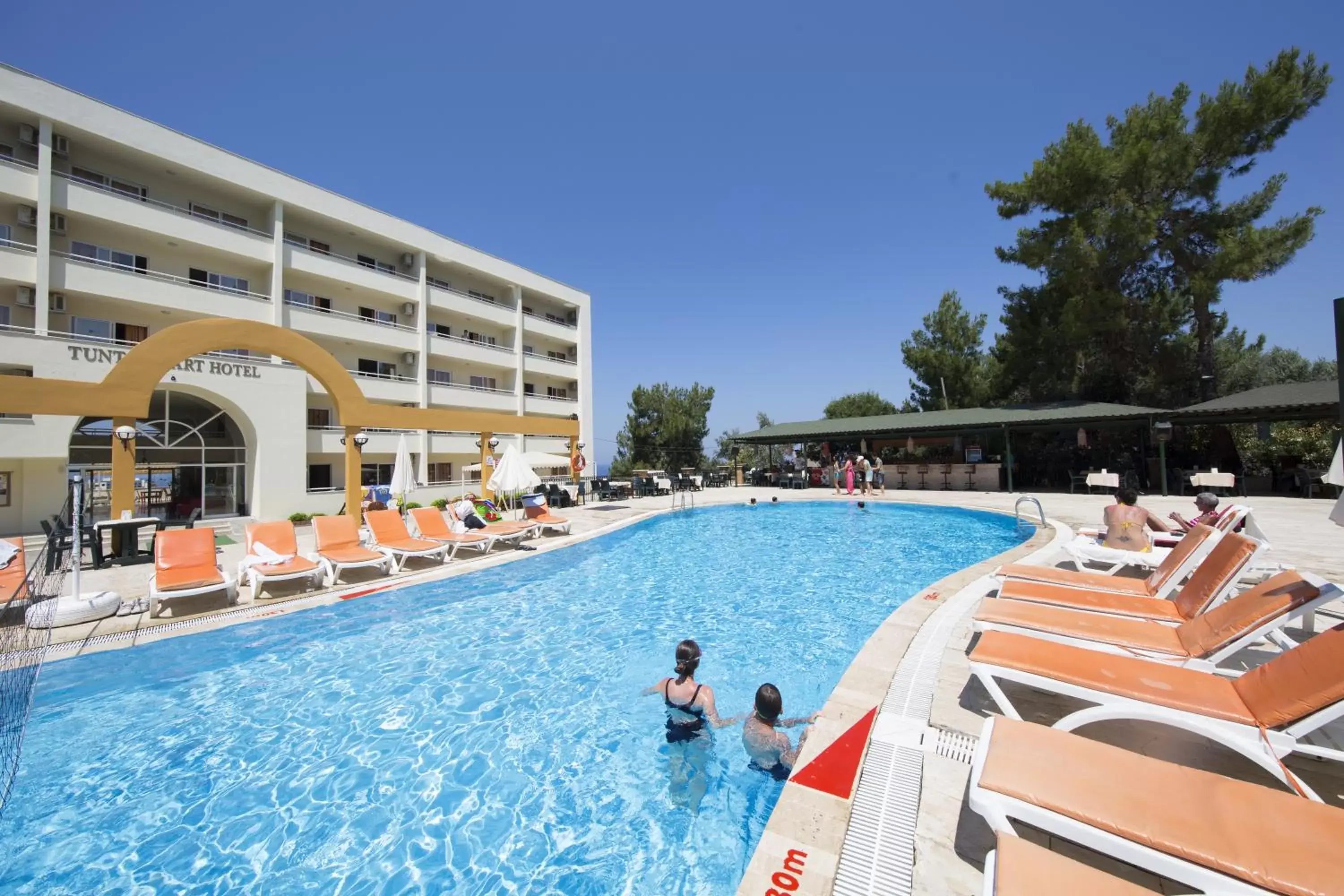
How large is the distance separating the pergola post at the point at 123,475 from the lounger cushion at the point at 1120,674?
13502 mm

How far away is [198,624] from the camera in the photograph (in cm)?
657

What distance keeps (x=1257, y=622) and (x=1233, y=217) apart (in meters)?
27.3

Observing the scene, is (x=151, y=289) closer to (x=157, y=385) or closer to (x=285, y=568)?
(x=157, y=385)

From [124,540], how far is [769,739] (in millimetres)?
12444

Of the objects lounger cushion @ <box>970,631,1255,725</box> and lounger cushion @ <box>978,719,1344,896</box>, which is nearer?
lounger cushion @ <box>978,719,1344,896</box>

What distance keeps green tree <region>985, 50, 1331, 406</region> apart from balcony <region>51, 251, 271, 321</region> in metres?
32.8

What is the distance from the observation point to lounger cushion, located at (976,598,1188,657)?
12.5 ft

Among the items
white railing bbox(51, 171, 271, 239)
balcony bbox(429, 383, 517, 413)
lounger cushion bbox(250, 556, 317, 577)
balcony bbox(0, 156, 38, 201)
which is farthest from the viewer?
balcony bbox(429, 383, 517, 413)

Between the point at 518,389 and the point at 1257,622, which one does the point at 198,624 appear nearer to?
the point at 1257,622

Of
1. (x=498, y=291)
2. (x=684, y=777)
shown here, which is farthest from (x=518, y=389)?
(x=684, y=777)

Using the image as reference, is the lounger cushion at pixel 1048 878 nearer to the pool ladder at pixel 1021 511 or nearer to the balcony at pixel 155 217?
the pool ladder at pixel 1021 511

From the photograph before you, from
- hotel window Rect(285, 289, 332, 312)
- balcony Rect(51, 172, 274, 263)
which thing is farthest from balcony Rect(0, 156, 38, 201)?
hotel window Rect(285, 289, 332, 312)

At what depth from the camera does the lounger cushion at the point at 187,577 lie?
6.88 meters

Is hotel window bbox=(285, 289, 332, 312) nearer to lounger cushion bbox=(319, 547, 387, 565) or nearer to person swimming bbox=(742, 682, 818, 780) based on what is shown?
lounger cushion bbox=(319, 547, 387, 565)
